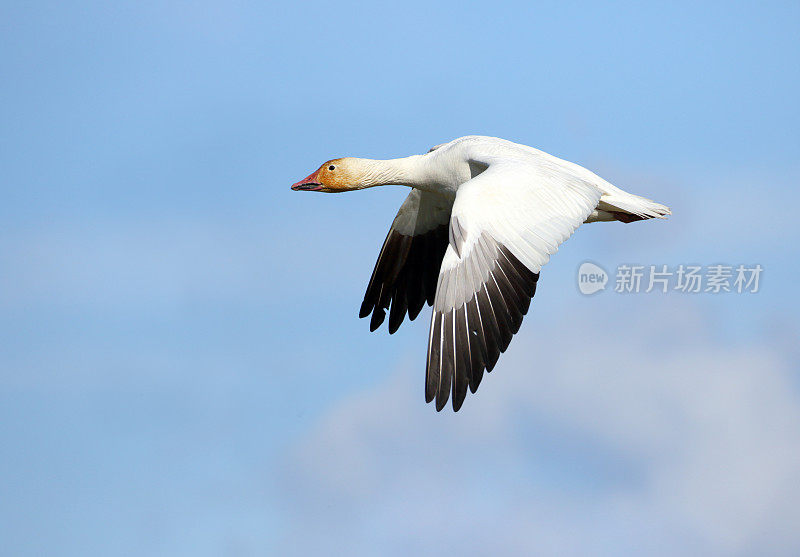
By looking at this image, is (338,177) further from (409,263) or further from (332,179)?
(409,263)

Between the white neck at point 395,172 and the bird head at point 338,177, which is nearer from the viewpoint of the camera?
the white neck at point 395,172

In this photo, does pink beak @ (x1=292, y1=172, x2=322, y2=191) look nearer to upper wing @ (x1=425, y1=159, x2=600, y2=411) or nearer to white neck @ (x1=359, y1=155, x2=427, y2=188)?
white neck @ (x1=359, y1=155, x2=427, y2=188)

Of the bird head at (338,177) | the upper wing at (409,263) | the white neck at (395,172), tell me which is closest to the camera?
the white neck at (395,172)

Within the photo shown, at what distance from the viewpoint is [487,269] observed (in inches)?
346

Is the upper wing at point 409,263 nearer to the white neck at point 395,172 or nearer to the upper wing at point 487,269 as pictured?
the white neck at point 395,172

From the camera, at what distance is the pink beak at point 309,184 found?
1130cm

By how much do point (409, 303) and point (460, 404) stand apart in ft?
11.9

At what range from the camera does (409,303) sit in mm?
11906

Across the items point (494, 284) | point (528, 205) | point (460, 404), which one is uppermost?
point (528, 205)

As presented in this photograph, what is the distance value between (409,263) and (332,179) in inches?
51.2

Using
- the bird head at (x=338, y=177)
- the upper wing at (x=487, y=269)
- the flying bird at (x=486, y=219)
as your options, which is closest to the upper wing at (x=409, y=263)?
the flying bird at (x=486, y=219)

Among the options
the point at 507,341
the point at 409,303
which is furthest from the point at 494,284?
the point at 409,303

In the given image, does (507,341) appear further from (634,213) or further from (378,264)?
(378,264)

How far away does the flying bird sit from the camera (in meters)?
8.57
